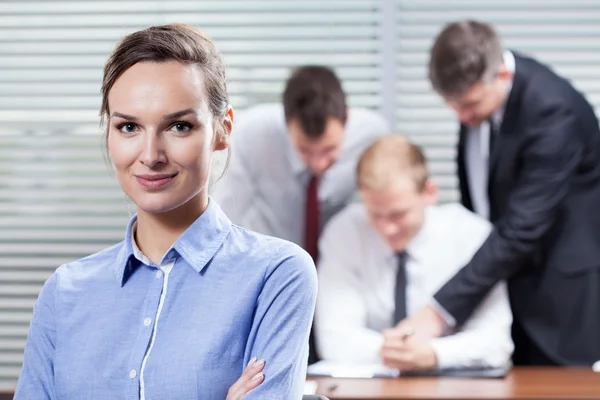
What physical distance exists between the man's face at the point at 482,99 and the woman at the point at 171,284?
203 cm

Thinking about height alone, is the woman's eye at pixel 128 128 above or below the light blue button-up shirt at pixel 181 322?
above

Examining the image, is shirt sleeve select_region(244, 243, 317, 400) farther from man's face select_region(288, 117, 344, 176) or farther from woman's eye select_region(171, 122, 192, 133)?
man's face select_region(288, 117, 344, 176)

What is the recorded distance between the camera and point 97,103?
4609 mm

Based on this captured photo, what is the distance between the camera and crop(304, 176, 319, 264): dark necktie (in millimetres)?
3684

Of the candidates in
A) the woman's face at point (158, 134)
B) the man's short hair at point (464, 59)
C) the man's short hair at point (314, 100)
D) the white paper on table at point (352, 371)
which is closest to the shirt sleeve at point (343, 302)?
the white paper on table at point (352, 371)

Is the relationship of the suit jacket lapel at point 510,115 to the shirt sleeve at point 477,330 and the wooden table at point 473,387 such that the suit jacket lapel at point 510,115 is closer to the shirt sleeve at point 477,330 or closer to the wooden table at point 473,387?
the shirt sleeve at point 477,330

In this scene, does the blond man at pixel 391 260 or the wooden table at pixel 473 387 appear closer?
the wooden table at pixel 473 387

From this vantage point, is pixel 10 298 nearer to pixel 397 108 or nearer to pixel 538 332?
pixel 397 108

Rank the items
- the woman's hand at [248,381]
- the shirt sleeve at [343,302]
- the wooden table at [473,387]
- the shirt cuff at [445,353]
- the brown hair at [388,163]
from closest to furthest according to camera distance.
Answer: the woman's hand at [248,381]
the wooden table at [473,387]
the shirt cuff at [445,353]
the shirt sleeve at [343,302]
the brown hair at [388,163]

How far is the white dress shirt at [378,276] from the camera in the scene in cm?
321

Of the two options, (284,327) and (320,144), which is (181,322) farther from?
(320,144)

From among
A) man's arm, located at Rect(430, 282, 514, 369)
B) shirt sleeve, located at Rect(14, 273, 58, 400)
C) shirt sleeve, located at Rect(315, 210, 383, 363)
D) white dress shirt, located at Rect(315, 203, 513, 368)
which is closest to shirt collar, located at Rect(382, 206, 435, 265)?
white dress shirt, located at Rect(315, 203, 513, 368)

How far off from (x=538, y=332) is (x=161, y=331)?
7.85 ft

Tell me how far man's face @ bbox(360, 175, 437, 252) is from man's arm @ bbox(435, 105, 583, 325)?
24 centimetres
